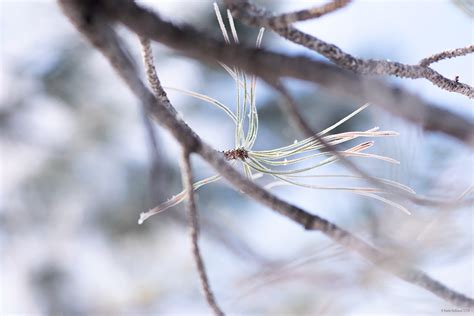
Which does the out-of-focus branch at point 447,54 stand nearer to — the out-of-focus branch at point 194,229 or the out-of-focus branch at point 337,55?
the out-of-focus branch at point 337,55

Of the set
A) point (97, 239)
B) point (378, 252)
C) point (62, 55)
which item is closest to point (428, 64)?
point (378, 252)

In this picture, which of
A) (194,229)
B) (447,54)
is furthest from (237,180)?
(447,54)

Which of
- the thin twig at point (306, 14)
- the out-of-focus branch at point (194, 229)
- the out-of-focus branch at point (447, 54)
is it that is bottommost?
the out-of-focus branch at point (194, 229)

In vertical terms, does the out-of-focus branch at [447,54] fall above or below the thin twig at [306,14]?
above

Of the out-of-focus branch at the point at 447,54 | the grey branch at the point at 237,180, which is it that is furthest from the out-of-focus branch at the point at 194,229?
the out-of-focus branch at the point at 447,54

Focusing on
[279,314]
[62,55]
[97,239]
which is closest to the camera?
[279,314]

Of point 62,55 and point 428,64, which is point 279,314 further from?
point 62,55

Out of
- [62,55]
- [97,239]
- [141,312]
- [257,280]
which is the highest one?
[62,55]

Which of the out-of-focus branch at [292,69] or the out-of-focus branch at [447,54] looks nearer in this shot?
the out-of-focus branch at [292,69]
